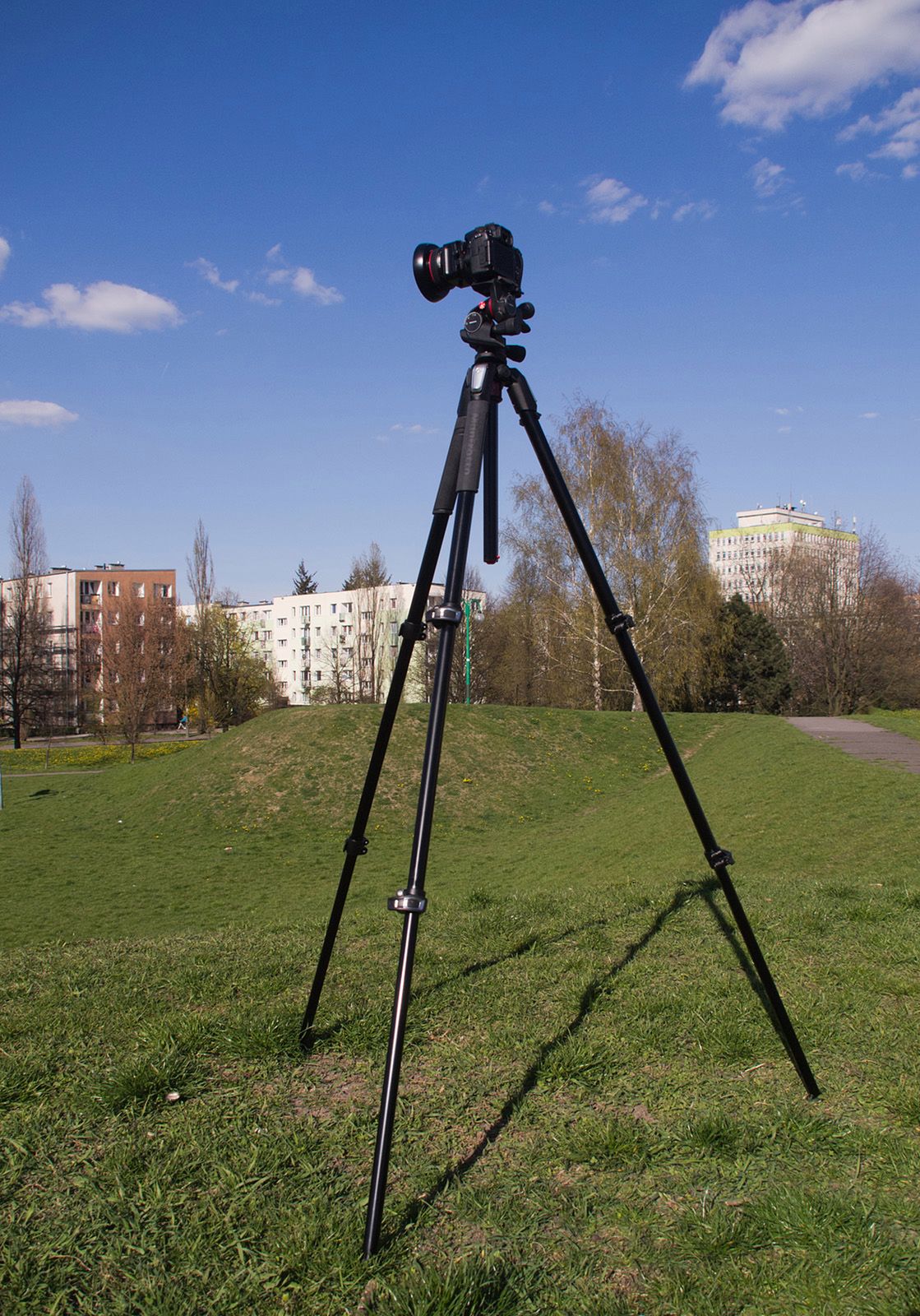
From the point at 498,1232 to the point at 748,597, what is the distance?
2345 inches

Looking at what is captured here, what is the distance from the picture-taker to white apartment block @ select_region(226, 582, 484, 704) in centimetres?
6694

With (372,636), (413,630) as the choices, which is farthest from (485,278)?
(372,636)

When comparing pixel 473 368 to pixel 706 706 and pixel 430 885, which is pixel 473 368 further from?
pixel 706 706

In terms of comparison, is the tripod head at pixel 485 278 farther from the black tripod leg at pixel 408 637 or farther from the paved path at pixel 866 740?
the paved path at pixel 866 740

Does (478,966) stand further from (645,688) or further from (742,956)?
(645,688)

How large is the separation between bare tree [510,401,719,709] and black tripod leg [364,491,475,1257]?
30.3m

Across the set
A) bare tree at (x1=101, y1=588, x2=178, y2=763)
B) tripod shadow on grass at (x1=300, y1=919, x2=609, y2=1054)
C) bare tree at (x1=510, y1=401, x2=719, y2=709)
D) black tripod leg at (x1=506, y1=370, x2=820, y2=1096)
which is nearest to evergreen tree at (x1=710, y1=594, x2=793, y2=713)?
bare tree at (x1=510, y1=401, x2=719, y2=709)

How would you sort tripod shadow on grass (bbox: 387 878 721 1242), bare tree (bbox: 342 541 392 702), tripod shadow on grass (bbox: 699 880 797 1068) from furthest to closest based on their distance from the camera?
bare tree (bbox: 342 541 392 702), tripod shadow on grass (bbox: 699 880 797 1068), tripod shadow on grass (bbox: 387 878 721 1242)

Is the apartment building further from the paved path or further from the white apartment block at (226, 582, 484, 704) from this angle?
the paved path

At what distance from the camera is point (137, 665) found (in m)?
41.6

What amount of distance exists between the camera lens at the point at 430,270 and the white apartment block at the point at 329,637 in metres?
59.9

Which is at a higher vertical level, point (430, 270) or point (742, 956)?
point (430, 270)

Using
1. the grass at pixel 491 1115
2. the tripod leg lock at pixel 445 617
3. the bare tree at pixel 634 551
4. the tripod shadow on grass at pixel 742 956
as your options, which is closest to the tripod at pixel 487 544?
the tripod leg lock at pixel 445 617

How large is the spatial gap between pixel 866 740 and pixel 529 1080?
64.9 ft
